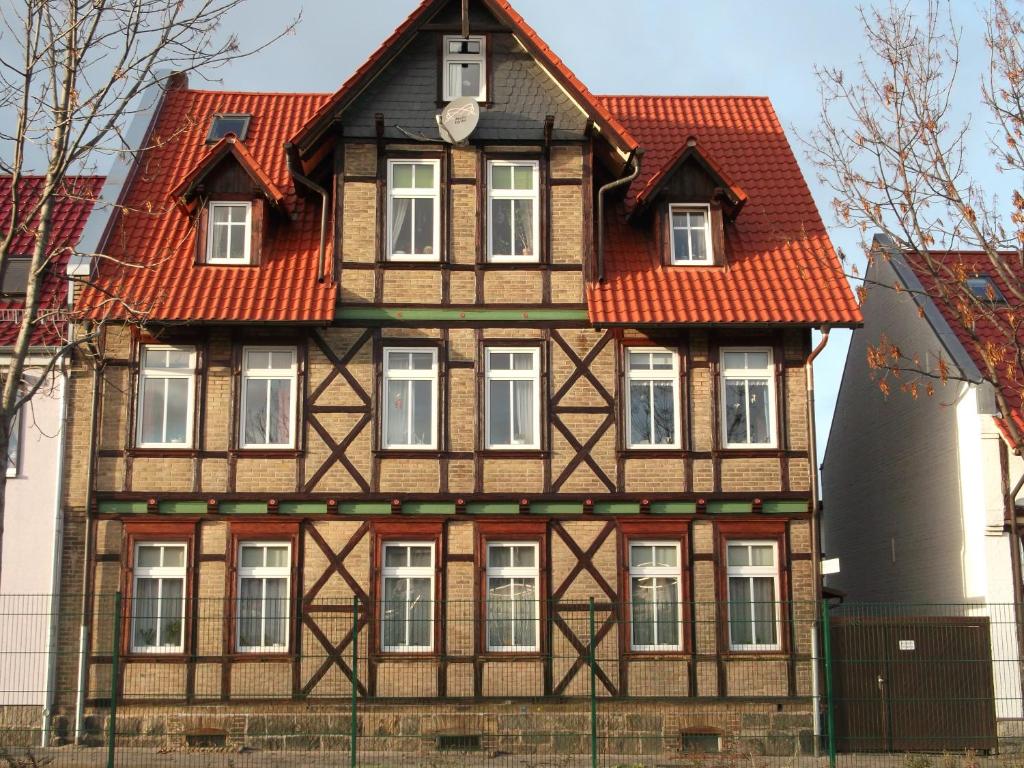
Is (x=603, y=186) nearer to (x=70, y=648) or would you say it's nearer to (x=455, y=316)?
(x=455, y=316)

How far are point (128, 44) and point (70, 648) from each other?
1025cm

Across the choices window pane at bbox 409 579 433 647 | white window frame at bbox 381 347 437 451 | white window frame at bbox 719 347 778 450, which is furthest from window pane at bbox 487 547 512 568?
white window frame at bbox 719 347 778 450

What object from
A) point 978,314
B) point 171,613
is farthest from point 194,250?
point 978,314

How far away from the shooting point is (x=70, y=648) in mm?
21812

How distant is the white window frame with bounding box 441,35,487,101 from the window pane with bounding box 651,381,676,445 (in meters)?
5.96

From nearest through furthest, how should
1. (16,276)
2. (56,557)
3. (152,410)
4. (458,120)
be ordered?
(56,557)
(152,410)
(458,120)
(16,276)

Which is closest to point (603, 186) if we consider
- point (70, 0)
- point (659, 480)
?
point (659, 480)

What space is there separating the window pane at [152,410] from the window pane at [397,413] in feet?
12.5

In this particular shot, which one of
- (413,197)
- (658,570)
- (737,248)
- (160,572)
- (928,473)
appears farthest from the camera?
(928,473)

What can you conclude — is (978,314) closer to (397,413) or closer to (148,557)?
(397,413)

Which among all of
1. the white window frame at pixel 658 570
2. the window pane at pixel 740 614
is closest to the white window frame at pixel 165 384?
the white window frame at pixel 658 570

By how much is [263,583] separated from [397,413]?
358 centimetres

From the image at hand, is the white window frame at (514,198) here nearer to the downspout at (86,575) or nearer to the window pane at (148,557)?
the downspout at (86,575)

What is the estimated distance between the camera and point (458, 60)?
2366 centimetres
